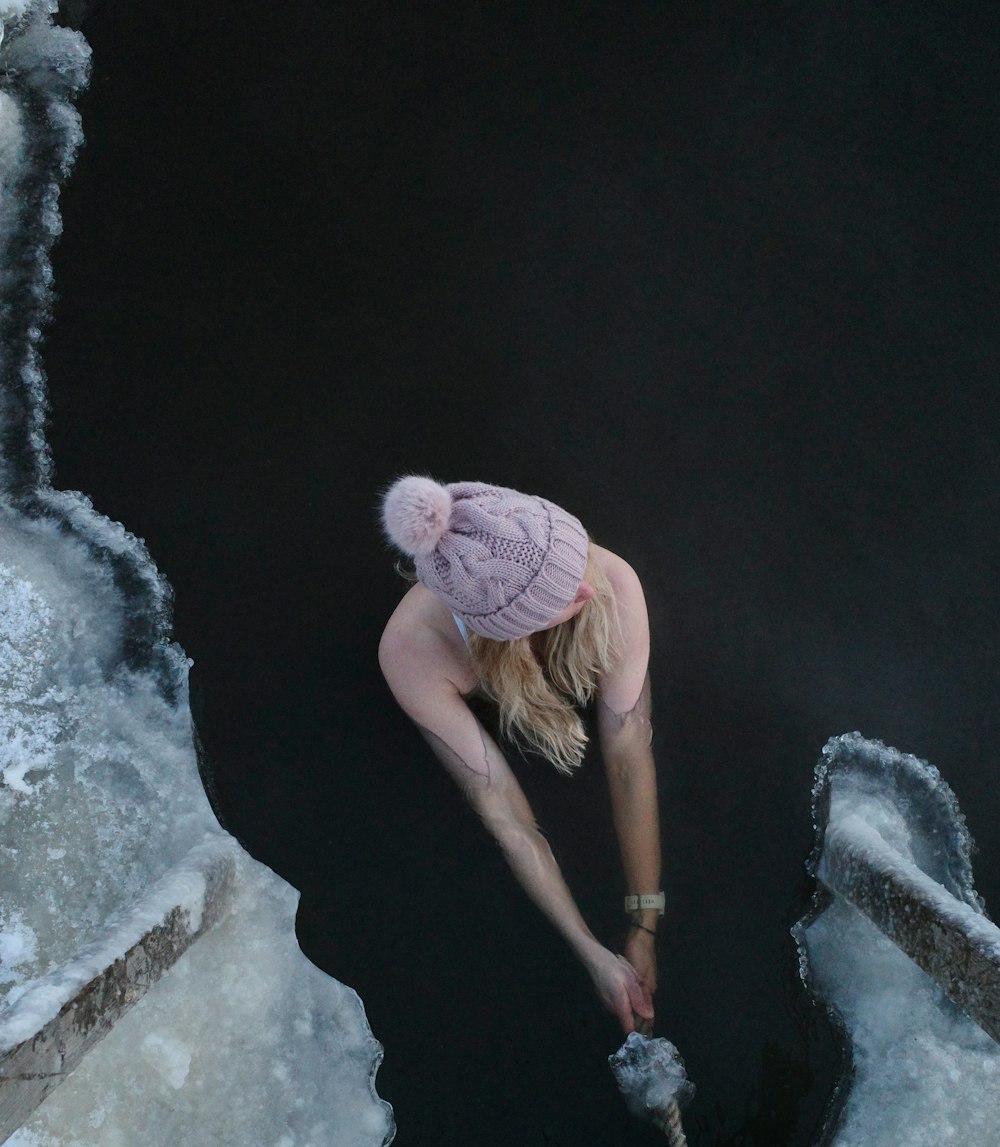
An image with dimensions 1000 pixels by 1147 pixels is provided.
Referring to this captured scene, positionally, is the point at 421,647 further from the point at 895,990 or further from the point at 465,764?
the point at 895,990

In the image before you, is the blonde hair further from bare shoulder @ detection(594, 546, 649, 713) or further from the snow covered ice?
the snow covered ice

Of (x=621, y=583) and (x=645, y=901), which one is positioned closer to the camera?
(x=621, y=583)

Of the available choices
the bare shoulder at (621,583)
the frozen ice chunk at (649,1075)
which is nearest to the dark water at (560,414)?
the frozen ice chunk at (649,1075)

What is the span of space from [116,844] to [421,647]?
1145 mm

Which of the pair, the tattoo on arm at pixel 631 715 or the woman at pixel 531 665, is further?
the tattoo on arm at pixel 631 715

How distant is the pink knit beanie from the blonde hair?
222mm

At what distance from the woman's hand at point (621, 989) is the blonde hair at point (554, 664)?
611 mm

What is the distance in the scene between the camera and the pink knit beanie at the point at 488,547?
160 cm

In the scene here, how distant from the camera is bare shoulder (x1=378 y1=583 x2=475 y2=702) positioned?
2143 millimetres

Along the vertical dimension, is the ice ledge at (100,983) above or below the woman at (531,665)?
below

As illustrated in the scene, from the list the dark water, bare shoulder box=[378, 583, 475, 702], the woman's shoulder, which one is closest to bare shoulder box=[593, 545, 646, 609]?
the woman's shoulder

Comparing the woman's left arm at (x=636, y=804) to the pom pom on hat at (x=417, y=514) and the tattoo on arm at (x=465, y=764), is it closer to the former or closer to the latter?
the tattoo on arm at (x=465, y=764)

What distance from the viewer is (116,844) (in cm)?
259

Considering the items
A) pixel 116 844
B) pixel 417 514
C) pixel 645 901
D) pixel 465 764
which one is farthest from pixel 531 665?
pixel 116 844
